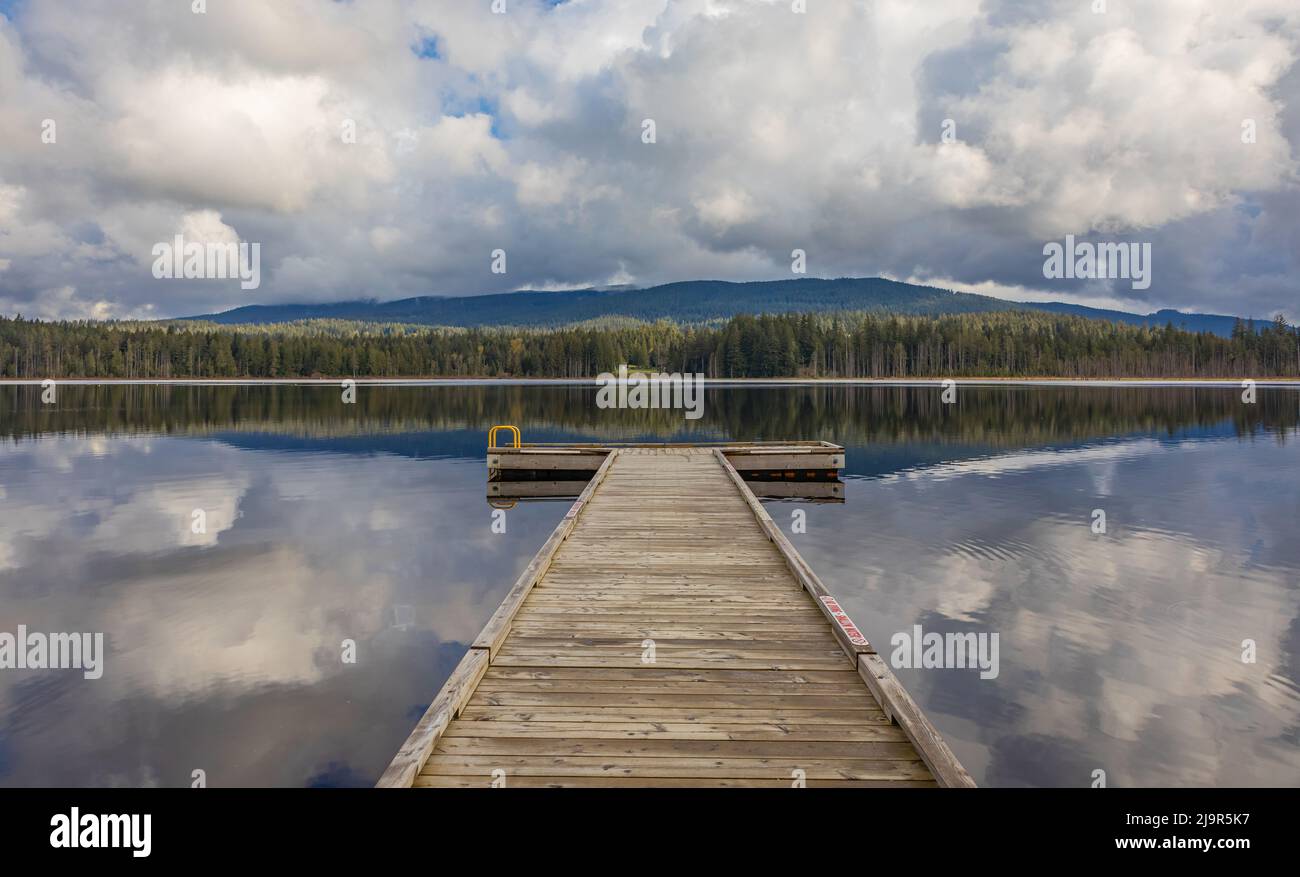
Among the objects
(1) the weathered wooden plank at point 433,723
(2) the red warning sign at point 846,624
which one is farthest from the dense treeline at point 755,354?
(1) the weathered wooden plank at point 433,723

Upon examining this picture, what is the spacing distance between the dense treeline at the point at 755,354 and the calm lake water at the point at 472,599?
116m

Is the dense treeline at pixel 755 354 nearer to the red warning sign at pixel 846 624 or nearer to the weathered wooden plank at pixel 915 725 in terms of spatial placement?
the red warning sign at pixel 846 624

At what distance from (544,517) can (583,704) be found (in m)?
14.4

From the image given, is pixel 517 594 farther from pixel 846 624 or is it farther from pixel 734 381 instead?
pixel 734 381

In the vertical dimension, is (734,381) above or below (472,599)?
above

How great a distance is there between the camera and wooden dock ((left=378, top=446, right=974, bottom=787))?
481cm

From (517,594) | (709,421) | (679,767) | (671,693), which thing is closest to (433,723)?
(679,767)

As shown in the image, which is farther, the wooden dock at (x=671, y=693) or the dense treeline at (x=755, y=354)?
the dense treeline at (x=755, y=354)

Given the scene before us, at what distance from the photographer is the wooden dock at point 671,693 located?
481 cm

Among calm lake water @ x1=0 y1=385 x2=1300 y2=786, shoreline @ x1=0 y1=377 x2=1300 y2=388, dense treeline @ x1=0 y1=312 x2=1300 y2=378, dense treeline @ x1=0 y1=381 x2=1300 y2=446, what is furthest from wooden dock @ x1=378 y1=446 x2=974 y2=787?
dense treeline @ x1=0 y1=312 x2=1300 y2=378

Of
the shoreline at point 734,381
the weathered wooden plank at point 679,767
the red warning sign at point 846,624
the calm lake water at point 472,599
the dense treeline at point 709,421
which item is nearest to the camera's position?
the weathered wooden plank at point 679,767

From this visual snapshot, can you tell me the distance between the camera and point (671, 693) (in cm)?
601

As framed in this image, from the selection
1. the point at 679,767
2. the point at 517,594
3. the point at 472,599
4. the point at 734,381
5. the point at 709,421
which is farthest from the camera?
the point at 734,381

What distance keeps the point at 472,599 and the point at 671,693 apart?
738cm
